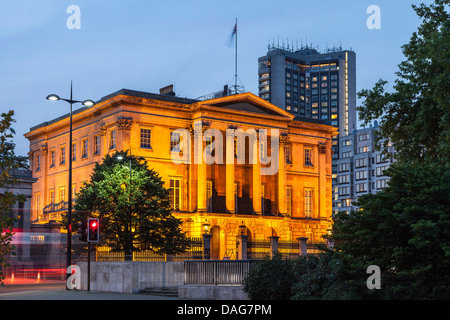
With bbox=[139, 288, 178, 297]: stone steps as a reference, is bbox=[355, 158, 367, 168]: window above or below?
above

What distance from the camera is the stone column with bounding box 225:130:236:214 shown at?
79.3 metres

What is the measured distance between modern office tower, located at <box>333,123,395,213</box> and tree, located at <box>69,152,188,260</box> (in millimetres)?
127854

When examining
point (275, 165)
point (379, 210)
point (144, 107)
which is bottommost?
point (379, 210)

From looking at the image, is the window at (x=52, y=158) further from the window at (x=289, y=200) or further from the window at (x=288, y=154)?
the window at (x=289, y=200)

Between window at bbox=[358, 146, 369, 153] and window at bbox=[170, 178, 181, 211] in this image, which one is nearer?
window at bbox=[170, 178, 181, 211]

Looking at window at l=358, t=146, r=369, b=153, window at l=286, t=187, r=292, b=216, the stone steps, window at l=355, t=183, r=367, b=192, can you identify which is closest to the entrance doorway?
window at l=286, t=187, r=292, b=216

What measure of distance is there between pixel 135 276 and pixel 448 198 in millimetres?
18591

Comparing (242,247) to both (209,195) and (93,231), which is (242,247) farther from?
(209,195)

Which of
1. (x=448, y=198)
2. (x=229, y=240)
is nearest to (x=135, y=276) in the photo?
(x=448, y=198)

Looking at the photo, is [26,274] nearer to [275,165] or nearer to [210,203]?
[210,203]

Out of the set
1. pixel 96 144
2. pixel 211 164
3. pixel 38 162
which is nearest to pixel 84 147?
pixel 96 144

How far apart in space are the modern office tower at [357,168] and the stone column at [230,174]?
10372 centimetres

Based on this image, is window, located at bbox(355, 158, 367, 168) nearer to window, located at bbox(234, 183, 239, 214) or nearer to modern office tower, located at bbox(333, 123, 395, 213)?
modern office tower, located at bbox(333, 123, 395, 213)
